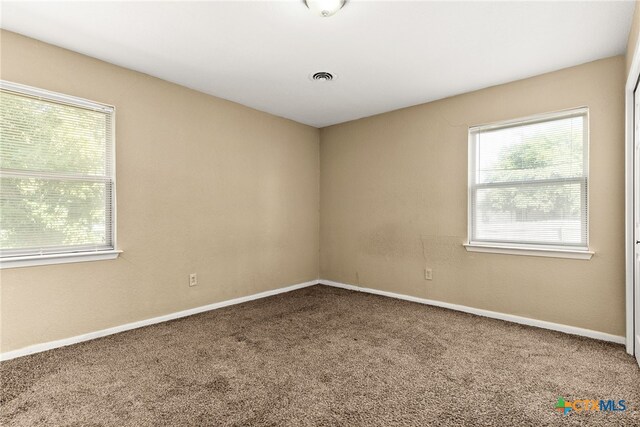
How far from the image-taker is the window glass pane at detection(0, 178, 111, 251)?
2410 millimetres

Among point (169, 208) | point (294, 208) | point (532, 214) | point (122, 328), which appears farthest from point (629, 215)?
point (122, 328)

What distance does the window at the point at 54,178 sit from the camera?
94.5 inches

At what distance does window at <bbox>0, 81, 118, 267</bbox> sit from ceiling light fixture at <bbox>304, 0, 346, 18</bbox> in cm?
199

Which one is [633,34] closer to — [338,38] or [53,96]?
[338,38]

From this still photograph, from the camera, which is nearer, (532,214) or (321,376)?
(321,376)

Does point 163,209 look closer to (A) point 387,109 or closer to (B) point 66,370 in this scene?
(B) point 66,370

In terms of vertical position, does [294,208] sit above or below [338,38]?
below

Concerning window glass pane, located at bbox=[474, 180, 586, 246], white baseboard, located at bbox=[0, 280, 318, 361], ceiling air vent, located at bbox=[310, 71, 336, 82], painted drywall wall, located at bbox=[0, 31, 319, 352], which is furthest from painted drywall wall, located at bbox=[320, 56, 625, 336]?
white baseboard, located at bbox=[0, 280, 318, 361]

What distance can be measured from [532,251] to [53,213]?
4137 mm

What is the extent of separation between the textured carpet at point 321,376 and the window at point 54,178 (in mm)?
815

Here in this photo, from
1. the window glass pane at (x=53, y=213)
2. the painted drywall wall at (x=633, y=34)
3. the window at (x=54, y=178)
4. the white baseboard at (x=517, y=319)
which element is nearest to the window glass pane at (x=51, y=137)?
the window at (x=54, y=178)

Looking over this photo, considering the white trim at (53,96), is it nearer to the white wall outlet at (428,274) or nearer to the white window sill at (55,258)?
the white window sill at (55,258)

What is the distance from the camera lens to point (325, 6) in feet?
6.75

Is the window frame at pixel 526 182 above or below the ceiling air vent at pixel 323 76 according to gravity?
below
